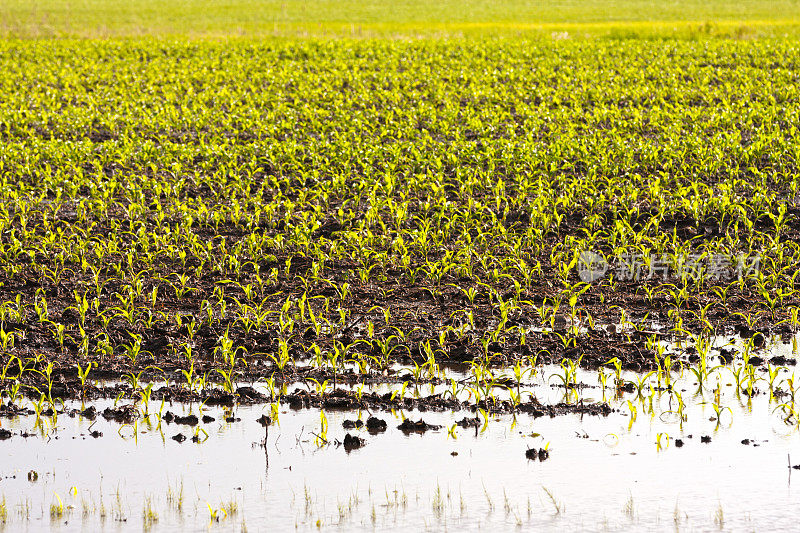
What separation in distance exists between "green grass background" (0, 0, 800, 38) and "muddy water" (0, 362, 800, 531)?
29485 mm

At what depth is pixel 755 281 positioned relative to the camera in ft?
31.8

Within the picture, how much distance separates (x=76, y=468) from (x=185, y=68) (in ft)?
73.4

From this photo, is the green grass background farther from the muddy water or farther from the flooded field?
the muddy water

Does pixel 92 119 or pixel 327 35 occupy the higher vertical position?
pixel 327 35

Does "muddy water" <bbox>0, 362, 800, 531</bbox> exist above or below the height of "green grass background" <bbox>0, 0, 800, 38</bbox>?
below

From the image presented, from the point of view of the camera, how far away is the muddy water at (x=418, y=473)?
5367 millimetres

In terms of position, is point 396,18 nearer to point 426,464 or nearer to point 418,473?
point 426,464

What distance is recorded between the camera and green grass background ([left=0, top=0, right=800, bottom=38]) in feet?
119

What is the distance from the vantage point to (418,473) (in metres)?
5.94

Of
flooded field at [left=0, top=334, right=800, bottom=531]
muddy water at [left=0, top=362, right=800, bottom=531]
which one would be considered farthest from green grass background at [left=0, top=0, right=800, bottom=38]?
muddy water at [left=0, top=362, right=800, bottom=531]

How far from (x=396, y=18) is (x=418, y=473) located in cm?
4147

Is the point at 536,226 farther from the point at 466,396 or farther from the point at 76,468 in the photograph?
the point at 76,468

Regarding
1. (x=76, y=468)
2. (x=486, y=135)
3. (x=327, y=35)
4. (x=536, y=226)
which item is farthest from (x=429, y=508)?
(x=327, y=35)

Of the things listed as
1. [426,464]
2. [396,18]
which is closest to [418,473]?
[426,464]
